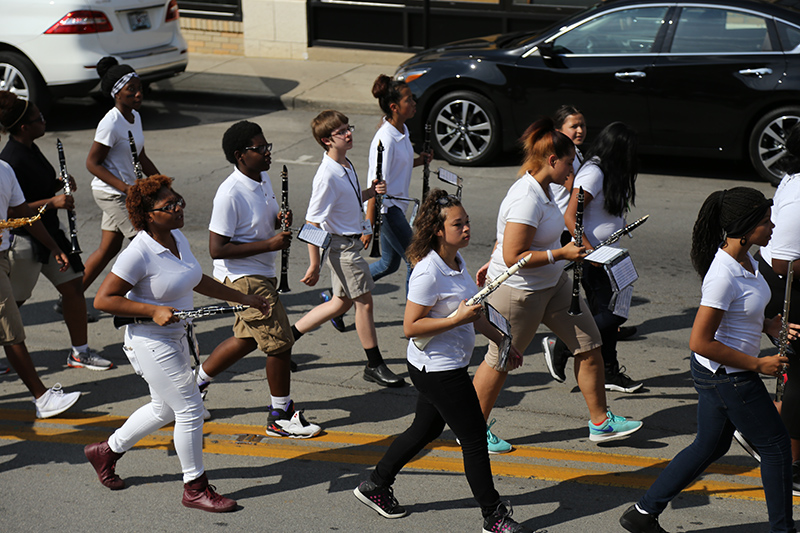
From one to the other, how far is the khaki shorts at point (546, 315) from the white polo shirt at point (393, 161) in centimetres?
184

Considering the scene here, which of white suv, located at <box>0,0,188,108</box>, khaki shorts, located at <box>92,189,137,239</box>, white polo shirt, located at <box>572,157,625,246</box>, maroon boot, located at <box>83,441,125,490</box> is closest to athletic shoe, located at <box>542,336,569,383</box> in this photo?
white polo shirt, located at <box>572,157,625,246</box>

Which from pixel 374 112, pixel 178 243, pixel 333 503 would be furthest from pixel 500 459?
pixel 374 112

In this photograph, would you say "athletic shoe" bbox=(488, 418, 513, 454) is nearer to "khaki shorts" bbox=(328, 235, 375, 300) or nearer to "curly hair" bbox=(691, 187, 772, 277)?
"khaki shorts" bbox=(328, 235, 375, 300)

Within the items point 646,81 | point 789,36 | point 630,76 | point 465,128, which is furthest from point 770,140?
point 465,128

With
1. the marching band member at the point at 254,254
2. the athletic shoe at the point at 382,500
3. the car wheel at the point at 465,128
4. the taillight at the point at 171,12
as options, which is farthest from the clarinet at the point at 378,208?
the taillight at the point at 171,12

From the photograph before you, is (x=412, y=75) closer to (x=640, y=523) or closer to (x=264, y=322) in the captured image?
(x=264, y=322)

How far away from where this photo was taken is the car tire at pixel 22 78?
12.9 metres

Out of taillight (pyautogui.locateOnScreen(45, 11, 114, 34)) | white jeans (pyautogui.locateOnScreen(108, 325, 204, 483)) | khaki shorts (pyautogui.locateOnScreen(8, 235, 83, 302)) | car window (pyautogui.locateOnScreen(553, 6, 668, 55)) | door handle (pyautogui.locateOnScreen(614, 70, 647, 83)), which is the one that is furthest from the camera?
taillight (pyautogui.locateOnScreen(45, 11, 114, 34))

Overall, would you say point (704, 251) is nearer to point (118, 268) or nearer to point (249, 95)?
point (118, 268)

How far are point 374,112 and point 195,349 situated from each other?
30.1 feet

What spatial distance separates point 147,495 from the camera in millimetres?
5121

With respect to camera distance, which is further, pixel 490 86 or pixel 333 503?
pixel 490 86

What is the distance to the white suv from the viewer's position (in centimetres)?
1271

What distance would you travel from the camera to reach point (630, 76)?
10.7 metres
